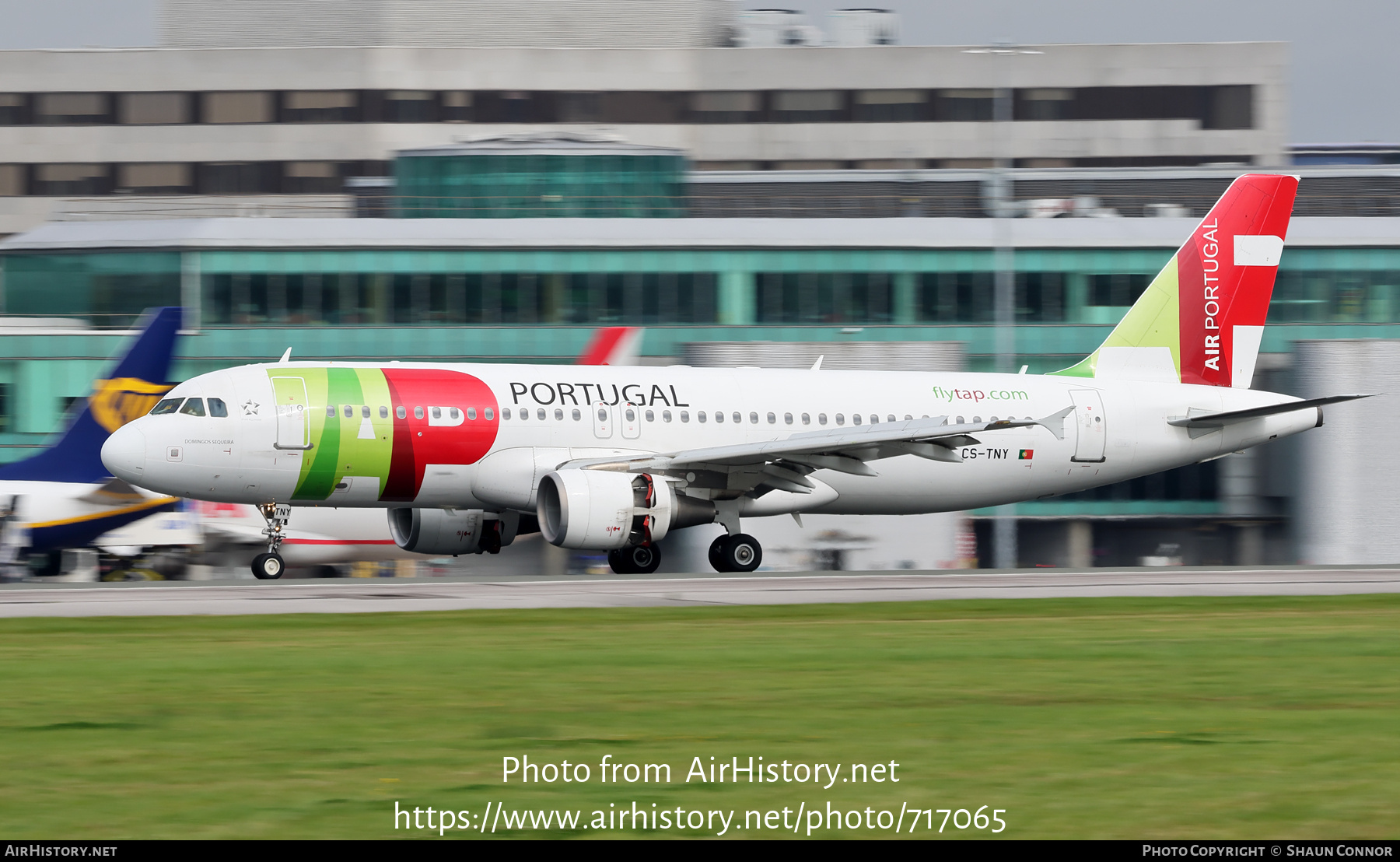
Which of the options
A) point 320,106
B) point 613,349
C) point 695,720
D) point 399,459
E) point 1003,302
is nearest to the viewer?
point 695,720

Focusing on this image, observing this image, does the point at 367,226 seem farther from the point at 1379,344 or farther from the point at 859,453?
the point at 1379,344

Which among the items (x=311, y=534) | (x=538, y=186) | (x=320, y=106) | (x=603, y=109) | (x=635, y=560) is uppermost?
(x=320, y=106)

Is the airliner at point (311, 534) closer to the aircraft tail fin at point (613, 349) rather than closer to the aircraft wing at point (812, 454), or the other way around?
the aircraft wing at point (812, 454)

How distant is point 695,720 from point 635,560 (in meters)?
20.9

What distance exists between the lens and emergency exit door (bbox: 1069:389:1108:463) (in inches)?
1444

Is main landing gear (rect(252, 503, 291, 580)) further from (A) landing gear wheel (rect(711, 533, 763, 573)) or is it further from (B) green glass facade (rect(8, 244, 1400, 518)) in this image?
(B) green glass facade (rect(8, 244, 1400, 518))

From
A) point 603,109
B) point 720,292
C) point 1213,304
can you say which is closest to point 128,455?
point 1213,304

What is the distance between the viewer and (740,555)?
109ft

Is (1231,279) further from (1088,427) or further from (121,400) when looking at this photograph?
(121,400)

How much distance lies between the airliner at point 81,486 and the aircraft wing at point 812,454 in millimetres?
10888

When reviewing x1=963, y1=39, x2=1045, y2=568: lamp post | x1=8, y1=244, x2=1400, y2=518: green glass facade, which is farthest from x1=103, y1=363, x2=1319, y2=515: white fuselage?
x1=8, y1=244, x2=1400, y2=518: green glass facade

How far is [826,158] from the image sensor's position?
100 m
